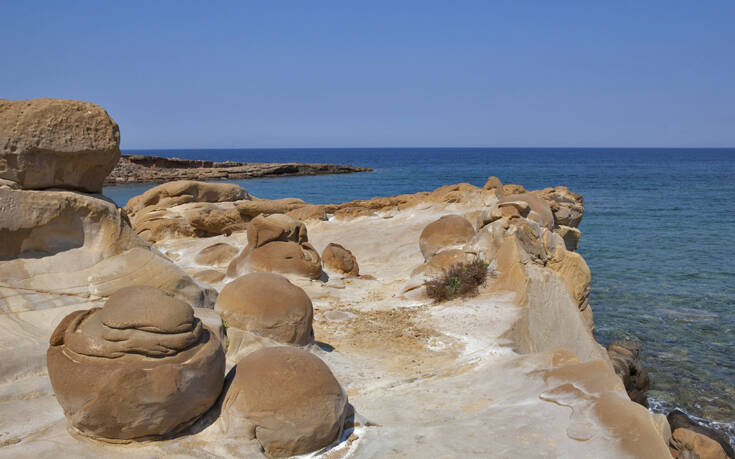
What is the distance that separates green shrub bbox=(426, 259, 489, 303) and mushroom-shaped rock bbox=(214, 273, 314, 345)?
3.68 meters

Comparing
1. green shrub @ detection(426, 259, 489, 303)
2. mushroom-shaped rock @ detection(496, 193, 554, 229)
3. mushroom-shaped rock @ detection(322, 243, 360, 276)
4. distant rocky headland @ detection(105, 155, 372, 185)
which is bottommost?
distant rocky headland @ detection(105, 155, 372, 185)

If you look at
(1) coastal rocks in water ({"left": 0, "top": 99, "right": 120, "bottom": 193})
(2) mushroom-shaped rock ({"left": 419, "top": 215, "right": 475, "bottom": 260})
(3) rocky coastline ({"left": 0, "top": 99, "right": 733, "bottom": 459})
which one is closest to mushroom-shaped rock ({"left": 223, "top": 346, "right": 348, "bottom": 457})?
(3) rocky coastline ({"left": 0, "top": 99, "right": 733, "bottom": 459})

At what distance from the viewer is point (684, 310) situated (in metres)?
15.2

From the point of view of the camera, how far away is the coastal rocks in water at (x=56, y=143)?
6.61 metres

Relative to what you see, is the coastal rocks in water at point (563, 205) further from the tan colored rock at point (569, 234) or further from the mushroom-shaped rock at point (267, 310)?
the mushroom-shaped rock at point (267, 310)

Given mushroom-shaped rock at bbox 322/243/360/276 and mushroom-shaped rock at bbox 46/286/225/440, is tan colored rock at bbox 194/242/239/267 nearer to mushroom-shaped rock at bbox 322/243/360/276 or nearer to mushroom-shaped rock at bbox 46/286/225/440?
mushroom-shaped rock at bbox 322/243/360/276

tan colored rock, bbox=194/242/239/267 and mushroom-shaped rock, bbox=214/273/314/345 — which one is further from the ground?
mushroom-shaped rock, bbox=214/273/314/345

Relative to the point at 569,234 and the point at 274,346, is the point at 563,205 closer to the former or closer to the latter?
the point at 569,234

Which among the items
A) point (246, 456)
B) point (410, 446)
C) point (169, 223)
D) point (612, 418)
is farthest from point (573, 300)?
point (169, 223)

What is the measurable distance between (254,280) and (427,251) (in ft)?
21.0

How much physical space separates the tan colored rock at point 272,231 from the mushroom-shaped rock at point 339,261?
1077mm

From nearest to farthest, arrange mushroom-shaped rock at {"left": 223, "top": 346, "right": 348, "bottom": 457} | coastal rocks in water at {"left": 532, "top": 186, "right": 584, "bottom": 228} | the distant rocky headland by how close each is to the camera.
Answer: mushroom-shaped rock at {"left": 223, "top": 346, "right": 348, "bottom": 457} → coastal rocks in water at {"left": 532, "top": 186, "right": 584, "bottom": 228} → the distant rocky headland

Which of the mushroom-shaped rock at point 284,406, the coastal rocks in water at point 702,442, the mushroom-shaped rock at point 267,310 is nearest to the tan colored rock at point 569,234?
the coastal rocks in water at point 702,442

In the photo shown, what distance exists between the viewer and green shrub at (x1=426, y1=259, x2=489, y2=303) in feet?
34.2
